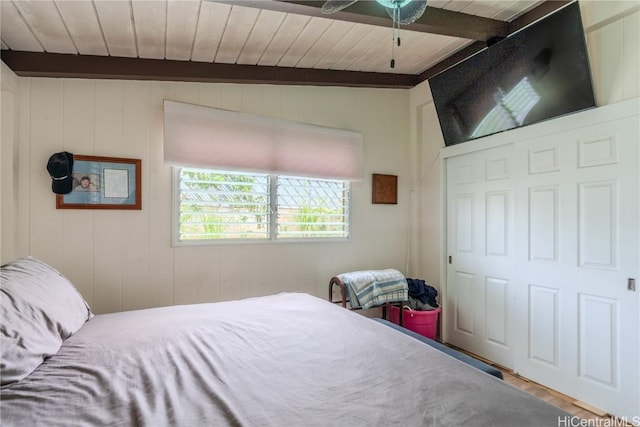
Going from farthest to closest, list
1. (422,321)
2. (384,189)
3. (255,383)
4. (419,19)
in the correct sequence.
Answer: (384,189) → (422,321) → (419,19) → (255,383)

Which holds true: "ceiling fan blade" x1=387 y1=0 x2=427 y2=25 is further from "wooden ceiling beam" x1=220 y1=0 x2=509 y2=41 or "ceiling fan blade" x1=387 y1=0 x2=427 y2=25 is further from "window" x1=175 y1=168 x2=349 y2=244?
"window" x1=175 y1=168 x2=349 y2=244

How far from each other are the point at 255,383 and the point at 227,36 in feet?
7.06

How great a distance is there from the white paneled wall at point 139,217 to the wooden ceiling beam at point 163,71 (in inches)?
6.7

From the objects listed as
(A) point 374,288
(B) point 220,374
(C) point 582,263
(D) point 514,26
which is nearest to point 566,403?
(C) point 582,263

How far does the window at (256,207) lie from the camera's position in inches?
113

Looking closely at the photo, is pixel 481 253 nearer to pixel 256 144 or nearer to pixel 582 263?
pixel 582 263

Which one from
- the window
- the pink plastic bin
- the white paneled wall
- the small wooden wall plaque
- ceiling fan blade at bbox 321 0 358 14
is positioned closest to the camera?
ceiling fan blade at bbox 321 0 358 14

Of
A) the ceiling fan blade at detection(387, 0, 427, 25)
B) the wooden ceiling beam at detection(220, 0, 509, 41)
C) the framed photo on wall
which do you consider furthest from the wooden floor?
the framed photo on wall

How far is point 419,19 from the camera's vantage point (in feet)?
7.31

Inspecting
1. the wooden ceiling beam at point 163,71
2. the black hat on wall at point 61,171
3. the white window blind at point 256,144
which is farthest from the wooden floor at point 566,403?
the black hat on wall at point 61,171

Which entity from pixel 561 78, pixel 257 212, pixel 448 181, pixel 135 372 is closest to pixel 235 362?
pixel 135 372

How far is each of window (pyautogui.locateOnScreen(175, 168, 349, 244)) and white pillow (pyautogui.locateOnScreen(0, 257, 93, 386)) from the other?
45.4 inches

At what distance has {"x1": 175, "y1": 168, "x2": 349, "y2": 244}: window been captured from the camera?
2865 mm

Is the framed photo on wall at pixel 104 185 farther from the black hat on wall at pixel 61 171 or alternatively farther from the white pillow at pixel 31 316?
the white pillow at pixel 31 316
